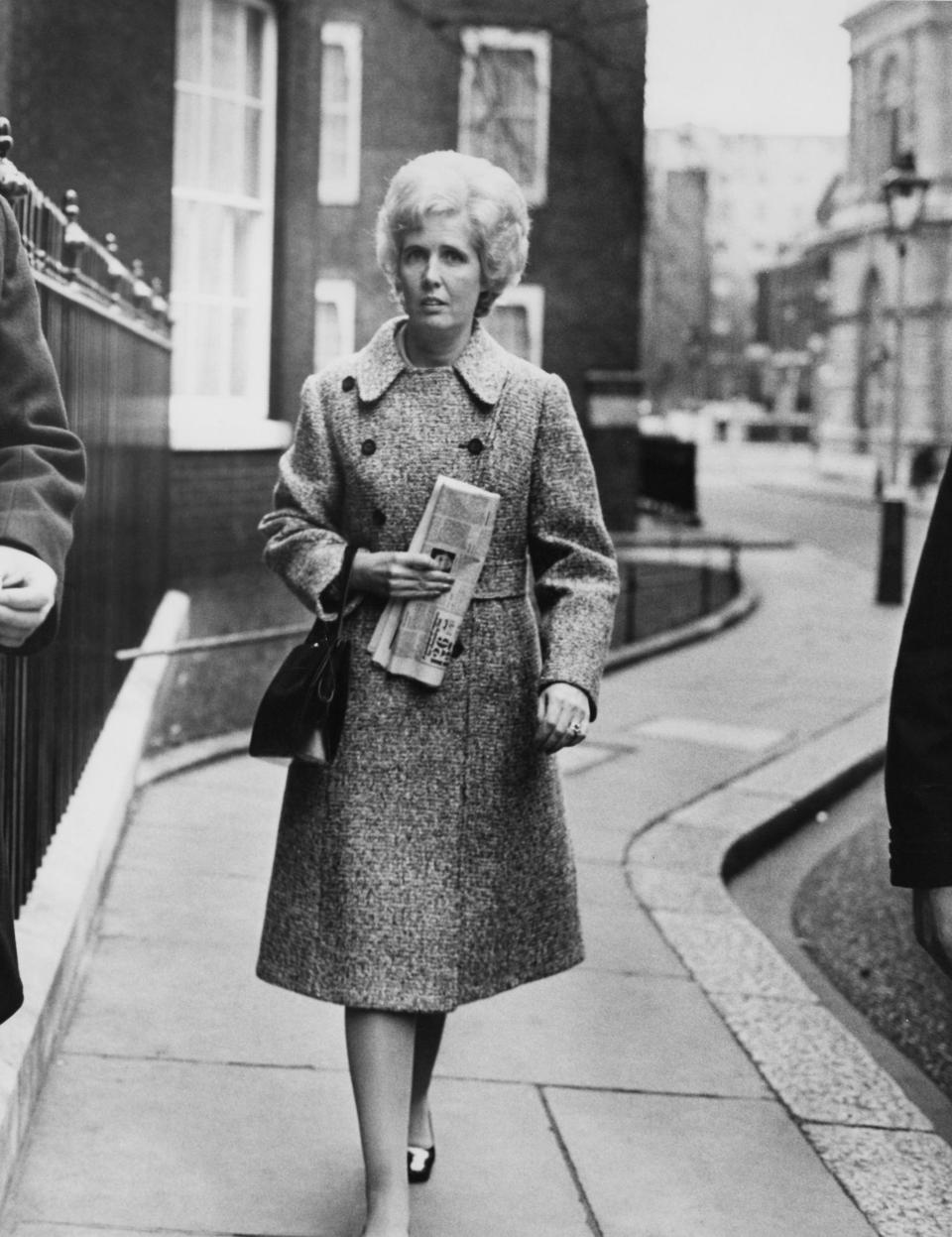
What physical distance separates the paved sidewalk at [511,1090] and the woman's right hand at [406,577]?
3.50 ft

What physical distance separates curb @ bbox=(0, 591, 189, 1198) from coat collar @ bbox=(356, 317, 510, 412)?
1.27m

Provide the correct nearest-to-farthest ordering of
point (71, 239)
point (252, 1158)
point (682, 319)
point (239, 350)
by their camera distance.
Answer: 1. point (252, 1158)
2. point (71, 239)
3. point (239, 350)
4. point (682, 319)

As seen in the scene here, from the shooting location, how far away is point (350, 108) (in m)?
23.7

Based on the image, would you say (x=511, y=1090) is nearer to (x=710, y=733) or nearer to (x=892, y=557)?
(x=710, y=733)

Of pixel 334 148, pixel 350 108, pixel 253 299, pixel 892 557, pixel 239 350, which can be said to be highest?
pixel 350 108

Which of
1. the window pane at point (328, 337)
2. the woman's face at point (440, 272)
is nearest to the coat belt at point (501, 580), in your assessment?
the woman's face at point (440, 272)

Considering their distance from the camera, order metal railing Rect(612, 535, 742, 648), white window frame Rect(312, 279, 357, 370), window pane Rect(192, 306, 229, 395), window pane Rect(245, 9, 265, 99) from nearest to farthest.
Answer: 1. window pane Rect(192, 306, 229, 395)
2. window pane Rect(245, 9, 265, 99)
3. metal railing Rect(612, 535, 742, 648)
4. white window frame Rect(312, 279, 357, 370)

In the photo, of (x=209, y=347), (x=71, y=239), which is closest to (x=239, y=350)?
(x=209, y=347)

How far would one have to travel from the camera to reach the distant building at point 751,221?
8538 centimetres

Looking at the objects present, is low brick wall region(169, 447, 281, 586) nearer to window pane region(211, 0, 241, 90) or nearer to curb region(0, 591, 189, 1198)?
window pane region(211, 0, 241, 90)

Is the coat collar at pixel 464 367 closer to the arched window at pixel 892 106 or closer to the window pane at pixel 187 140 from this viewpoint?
the window pane at pixel 187 140

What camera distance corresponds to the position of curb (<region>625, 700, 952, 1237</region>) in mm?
3969

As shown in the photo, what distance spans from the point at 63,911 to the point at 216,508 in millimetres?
8993

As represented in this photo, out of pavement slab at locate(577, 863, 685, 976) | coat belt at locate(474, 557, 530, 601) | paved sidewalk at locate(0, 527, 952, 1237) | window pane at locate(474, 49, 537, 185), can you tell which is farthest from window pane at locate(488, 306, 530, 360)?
coat belt at locate(474, 557, 530, 601)
